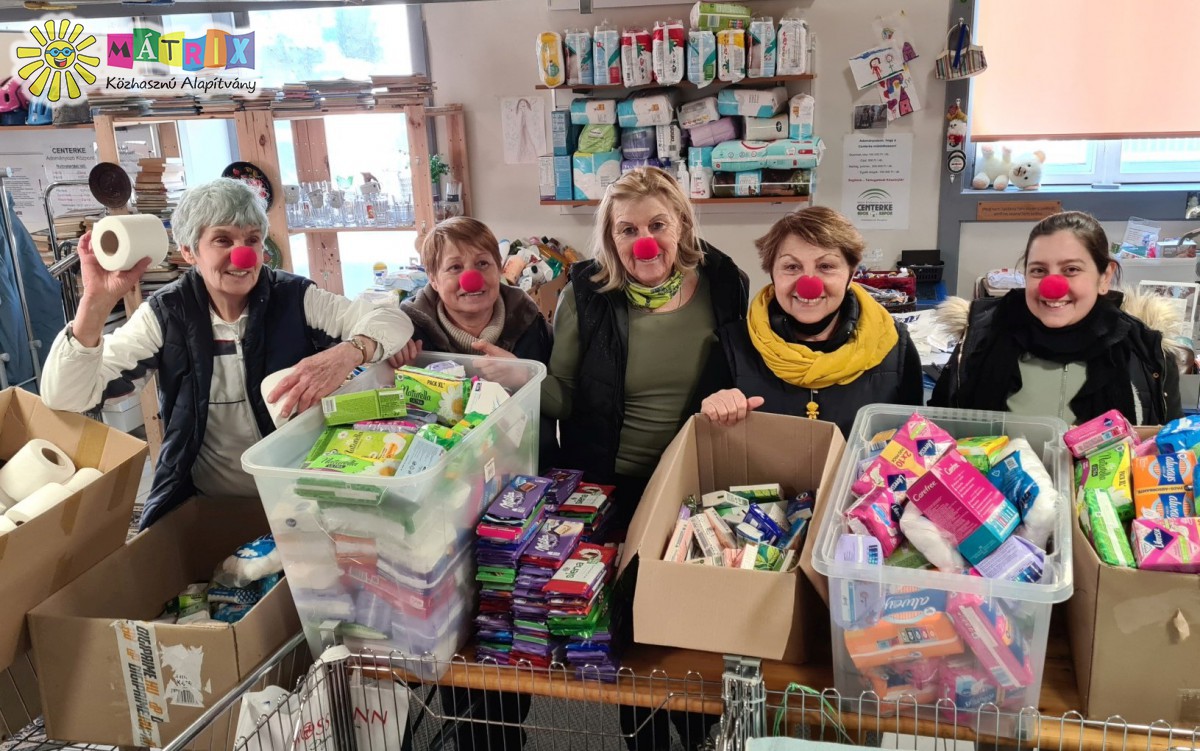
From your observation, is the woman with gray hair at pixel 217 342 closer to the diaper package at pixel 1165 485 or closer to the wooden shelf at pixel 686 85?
the diaper package at pixel 1165 485

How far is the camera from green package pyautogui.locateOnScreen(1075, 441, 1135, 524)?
1.33 m

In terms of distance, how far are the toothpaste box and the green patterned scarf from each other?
0.84 meters

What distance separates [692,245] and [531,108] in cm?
275

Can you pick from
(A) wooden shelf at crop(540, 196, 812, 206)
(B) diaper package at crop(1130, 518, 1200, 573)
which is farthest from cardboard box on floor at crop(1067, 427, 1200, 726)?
(A) wooden shelf at crop(540, 196, 812, 206)

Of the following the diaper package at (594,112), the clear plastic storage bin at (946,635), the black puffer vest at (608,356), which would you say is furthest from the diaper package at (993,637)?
the diaper package at (594,112)

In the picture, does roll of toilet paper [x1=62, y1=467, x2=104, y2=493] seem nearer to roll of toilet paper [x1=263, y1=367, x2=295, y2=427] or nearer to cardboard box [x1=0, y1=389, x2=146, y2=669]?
Answer: cardboard box [x1=0, y1=389, x2=146, y2=669]

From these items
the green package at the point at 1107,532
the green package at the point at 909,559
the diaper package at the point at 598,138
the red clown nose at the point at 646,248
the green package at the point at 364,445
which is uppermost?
the diaper package at the point at 598,138

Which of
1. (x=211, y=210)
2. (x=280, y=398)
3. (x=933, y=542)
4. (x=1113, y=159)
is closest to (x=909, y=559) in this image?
(x=933, y=542)

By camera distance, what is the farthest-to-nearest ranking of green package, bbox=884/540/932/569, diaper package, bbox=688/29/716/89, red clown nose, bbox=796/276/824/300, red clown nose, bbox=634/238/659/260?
diaper package, bbox=688/29/716/89 < red clown nose, bbox=634/238/659/260 < red clown nose, bbox=796/276/824/300 < green package, bbox=884/540/932/569

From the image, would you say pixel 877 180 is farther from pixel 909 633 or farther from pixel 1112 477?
pixel 909 633

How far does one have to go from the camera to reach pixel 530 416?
1812mm

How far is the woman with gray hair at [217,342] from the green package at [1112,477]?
128cm

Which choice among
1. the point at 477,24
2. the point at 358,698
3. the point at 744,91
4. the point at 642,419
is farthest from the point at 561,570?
the point at 477,24

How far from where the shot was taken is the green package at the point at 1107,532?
3.97 ft
